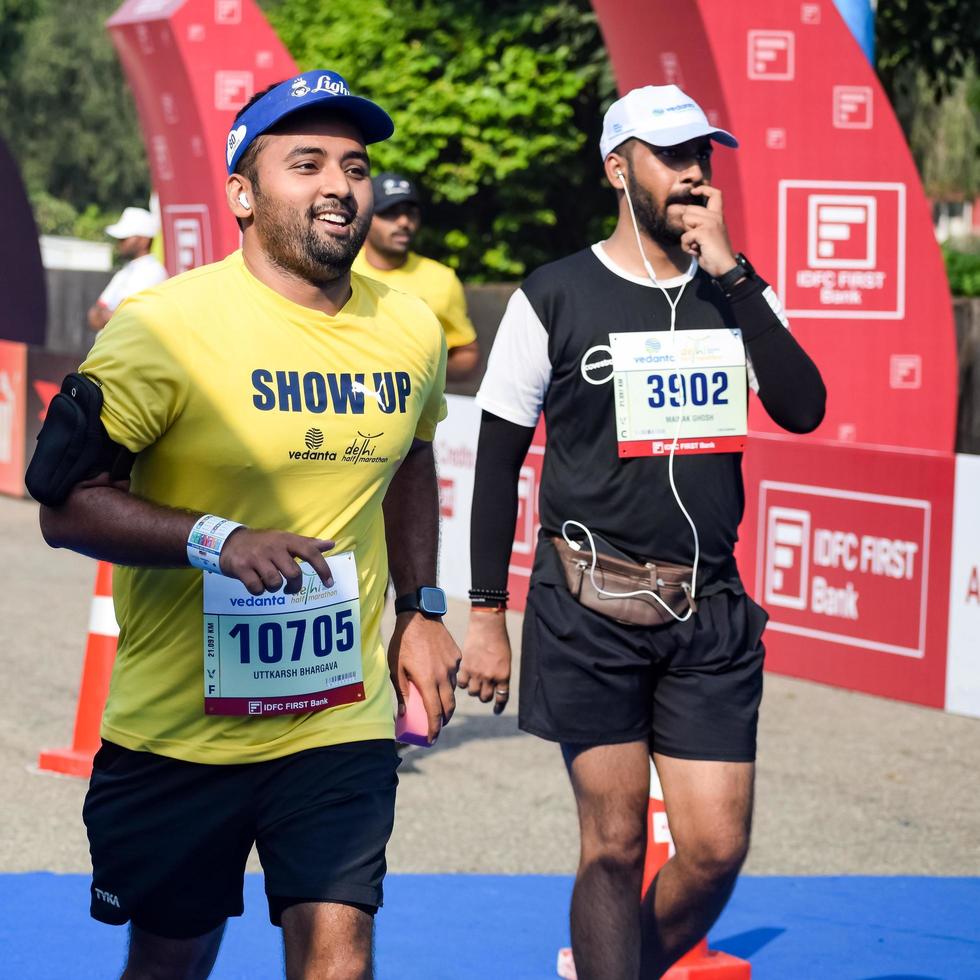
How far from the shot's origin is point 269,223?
340 cm

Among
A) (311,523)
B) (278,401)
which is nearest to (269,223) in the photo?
(278,401)

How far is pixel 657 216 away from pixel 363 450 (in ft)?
3.82

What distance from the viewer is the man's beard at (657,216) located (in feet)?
13.7

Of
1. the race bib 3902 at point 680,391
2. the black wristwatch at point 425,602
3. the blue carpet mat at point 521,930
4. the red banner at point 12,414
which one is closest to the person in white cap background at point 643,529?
the race bib 3902 at point 680,391

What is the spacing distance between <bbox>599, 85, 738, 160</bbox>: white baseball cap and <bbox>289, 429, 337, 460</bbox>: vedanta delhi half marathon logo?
4.33 feet

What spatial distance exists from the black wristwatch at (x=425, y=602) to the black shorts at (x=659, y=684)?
1.70ft

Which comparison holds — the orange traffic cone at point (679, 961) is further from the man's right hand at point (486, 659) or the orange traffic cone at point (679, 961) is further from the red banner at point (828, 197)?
the red banner at point (828, 197)

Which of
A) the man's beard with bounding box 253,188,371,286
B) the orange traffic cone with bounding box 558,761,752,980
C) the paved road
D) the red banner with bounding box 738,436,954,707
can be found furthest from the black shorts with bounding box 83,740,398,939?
the red banner with bounding box 738,436,954,707

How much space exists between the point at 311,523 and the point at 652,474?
105cm

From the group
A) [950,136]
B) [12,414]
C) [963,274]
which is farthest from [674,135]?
[950,136]

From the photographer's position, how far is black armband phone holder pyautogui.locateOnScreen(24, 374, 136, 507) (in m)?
3.10

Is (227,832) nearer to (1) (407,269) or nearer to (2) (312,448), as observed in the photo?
(2) (312,448)

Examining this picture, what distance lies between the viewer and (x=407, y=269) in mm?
7797

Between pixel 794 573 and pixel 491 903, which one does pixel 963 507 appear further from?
pixel 491 903
